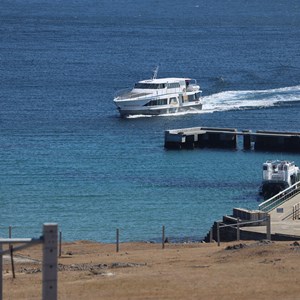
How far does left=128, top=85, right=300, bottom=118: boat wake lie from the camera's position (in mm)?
96875

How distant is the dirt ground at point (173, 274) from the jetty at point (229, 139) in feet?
133

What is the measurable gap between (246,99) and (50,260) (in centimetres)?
8074

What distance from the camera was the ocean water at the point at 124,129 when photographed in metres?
57.6

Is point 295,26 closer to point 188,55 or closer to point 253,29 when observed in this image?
point 253,29

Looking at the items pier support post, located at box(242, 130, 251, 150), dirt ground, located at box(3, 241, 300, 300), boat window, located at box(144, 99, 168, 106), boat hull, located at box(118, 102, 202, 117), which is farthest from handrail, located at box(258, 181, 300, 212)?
boat window, located at box(144, 99, 168, 106)

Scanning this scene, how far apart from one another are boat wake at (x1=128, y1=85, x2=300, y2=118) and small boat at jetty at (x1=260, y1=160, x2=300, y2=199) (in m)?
31.3

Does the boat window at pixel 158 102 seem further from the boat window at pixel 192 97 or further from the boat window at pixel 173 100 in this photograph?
the boat window at pixel 192 97

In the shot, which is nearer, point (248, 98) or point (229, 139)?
point (229, 139)

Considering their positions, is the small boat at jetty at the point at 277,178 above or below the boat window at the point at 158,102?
below

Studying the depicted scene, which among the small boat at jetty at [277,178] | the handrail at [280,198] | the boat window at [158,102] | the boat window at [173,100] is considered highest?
the boat window at [173,100]

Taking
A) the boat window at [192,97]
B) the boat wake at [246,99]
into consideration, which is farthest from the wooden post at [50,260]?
the boat window at [192,97]

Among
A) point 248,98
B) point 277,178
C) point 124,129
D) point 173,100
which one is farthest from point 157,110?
point 277,178

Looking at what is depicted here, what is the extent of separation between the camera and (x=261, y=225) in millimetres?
46062

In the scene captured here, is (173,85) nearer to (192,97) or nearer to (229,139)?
(192,97)
